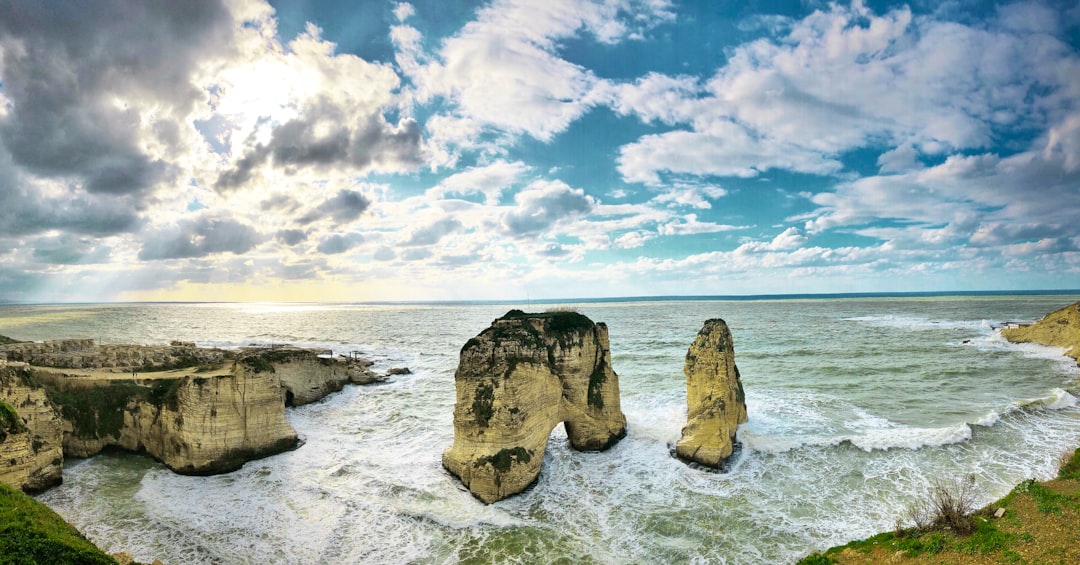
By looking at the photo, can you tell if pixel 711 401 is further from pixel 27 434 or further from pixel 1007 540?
pixel 27 434

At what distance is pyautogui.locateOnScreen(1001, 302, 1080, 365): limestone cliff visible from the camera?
116ft

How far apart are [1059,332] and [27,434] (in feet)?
203

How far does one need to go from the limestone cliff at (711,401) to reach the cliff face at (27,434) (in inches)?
757

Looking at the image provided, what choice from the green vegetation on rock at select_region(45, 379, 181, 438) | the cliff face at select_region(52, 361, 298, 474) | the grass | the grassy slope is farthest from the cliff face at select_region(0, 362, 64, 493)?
the grassy slope

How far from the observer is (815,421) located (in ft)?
64.4

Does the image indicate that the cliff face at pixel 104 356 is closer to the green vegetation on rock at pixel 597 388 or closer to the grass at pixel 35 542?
the grass at pixel 35 542

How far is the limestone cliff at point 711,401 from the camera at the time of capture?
15.6 metres

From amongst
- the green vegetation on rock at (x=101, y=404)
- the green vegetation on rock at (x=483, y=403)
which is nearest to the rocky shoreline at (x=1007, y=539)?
the green vegetation on rock at (x=483, y=403)

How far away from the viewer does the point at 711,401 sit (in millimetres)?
16266

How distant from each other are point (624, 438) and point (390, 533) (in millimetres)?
9659

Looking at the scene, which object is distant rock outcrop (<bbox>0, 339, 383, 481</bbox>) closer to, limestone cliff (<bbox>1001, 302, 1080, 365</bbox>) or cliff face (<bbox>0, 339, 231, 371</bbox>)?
cliff face (<bbox>0, 339, 231, 371</bbox>)

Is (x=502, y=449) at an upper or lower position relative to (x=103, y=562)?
lower

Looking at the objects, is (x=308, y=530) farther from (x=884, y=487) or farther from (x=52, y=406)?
(x=884, y=487)


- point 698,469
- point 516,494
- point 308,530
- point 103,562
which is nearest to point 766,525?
point 698,469
